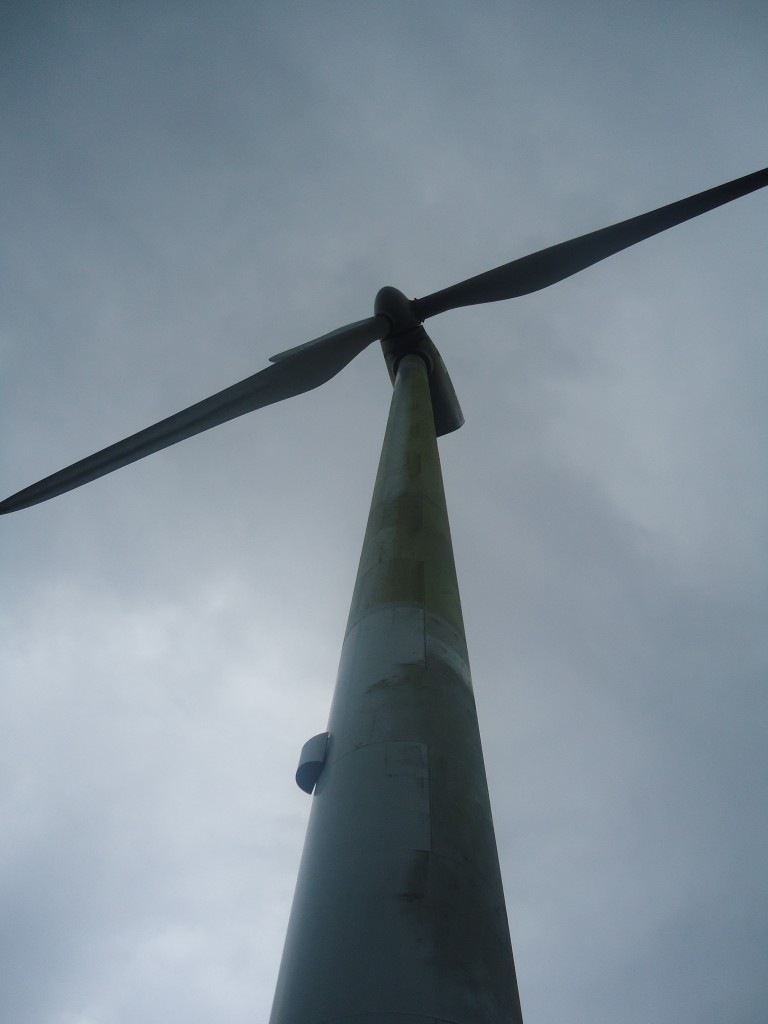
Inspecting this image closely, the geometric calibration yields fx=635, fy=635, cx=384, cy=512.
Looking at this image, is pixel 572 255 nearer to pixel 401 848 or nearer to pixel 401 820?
pixel 401 820

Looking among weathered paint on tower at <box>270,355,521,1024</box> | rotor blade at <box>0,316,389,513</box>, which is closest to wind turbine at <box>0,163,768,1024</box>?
weathered paint on tower at <box>270,355,521,1024</box>

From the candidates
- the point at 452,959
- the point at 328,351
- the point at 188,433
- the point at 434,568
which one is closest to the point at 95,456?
the point at 188,433

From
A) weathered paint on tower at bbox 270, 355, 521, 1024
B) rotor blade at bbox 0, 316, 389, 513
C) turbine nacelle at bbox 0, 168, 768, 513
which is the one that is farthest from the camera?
turbine nacelle at bbox 0, 168, 768, 513

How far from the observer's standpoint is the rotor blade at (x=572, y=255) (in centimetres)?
1680

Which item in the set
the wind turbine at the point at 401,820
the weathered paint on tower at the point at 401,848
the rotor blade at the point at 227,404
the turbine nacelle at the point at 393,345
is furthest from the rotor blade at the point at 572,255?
the weathered paint on tower at the point at 401,848

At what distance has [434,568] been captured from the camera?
31.1 ft

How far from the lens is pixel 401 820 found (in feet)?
19.0

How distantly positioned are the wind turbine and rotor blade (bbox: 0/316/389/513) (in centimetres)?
618

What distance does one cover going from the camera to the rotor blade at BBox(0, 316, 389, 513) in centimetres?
1534

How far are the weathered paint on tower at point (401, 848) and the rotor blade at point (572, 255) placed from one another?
1321 cm

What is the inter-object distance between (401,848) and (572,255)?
57.8 ft

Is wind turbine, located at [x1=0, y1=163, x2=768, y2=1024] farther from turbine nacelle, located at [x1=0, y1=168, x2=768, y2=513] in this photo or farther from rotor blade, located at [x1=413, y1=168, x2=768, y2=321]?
rotor blade, located at [x1=413, y1=168, x2=768, y2=321]

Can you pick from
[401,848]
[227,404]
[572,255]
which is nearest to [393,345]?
[572,255]

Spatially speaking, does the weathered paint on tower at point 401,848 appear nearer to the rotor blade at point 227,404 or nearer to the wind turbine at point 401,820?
the wind turbine at point 401,820
